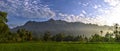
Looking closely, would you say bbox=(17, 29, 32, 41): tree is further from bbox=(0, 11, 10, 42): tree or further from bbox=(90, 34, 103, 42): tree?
bbox=(90, 34, 103, 42): tree

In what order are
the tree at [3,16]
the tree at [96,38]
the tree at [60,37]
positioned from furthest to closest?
the tree at [60,37] → the tree at [96,38] → the tree at [3,16]

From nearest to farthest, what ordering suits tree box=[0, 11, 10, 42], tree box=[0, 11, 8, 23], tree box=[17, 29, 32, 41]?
tree box=[0, 11, 10, 42] < tree box=[0, 11, 8, 23] < tree box=[17, 29, 32, 41]

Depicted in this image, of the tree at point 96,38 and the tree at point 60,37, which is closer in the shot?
the tree at point 96,38

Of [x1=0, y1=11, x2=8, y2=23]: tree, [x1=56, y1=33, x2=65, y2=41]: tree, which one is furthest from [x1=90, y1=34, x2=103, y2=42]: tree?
[x1=0, y1=11, x2=8, y2=23]: tree

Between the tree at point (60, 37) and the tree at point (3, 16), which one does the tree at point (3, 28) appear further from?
the tree at point (60, 37)

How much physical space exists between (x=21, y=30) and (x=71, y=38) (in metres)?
29.3

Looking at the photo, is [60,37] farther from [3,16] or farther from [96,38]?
[3,16]

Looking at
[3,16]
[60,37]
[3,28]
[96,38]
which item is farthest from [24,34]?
[96,38]

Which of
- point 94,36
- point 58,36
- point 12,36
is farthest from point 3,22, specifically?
point 94,36

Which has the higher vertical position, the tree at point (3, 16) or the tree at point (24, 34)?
the tree at point (3, 16)

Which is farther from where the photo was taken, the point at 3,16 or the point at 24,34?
the point at 24,34

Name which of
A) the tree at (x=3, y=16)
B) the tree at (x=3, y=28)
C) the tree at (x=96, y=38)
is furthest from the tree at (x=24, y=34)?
the tree at (x=96, y=38)

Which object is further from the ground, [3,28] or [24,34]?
[3,28]

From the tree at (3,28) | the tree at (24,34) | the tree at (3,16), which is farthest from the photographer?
the tree at (24,34)
